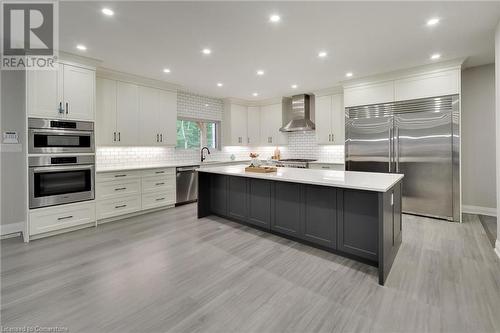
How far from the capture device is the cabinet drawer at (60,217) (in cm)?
340

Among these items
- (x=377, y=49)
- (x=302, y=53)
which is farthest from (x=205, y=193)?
(x=377, y=49)

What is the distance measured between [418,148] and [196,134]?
202 inches

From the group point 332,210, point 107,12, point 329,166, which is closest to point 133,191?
point 107,12

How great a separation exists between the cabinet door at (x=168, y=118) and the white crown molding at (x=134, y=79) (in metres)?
0.14

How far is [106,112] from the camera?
4414 millimetres

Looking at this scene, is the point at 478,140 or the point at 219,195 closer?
the point at 219,195

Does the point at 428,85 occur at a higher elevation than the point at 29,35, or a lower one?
lower

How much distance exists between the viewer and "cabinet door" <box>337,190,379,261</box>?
2.46 metres

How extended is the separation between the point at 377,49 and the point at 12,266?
5.52 metres

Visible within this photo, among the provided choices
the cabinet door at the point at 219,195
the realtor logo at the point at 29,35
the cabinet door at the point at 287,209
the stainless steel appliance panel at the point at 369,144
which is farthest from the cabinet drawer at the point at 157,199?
the stainless steel appliance panel at the point at 369,144

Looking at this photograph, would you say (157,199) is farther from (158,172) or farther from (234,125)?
(234,125)

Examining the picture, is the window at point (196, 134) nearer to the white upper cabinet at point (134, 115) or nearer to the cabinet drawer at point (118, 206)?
the white upper cabinet at point (134, 115)

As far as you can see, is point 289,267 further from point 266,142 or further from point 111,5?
point 266,142

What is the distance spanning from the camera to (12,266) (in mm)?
2643
